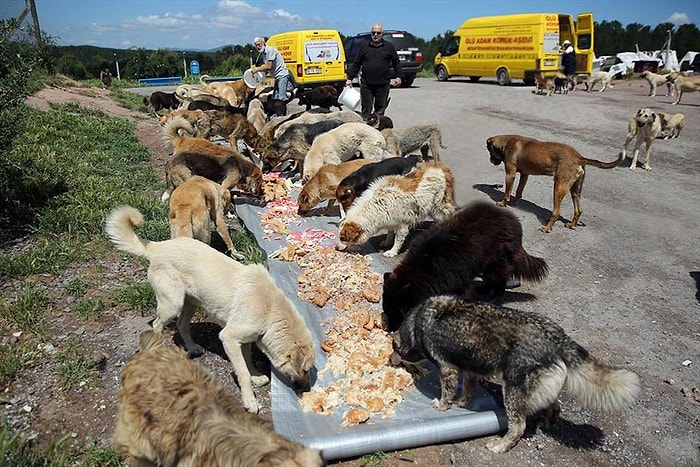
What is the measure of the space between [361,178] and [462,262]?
116 inches

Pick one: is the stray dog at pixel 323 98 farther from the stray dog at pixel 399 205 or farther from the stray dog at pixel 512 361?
the stray dog at pixel 512 361

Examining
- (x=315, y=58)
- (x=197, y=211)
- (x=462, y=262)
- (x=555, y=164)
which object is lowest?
(x=462, y=262)

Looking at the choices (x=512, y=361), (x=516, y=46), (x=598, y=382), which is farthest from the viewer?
(x=516, y=46)

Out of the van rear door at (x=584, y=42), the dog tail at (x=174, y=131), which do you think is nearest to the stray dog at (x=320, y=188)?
the dog tail at (x=174, y=131)

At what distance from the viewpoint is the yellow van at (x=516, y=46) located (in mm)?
23094

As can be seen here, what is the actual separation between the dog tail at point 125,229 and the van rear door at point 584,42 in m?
27.8

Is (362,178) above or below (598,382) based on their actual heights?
above

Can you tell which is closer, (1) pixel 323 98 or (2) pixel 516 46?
(1) pixel 323 98

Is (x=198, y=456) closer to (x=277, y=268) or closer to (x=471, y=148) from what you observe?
(x=277, y=268)

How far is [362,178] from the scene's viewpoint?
Result: 23.7ft

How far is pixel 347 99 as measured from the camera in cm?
1297

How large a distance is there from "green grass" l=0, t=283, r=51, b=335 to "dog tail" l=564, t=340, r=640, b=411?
4774mm

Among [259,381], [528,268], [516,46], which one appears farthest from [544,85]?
[259,381]

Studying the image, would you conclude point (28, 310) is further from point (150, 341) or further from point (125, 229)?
point (150, 341)
